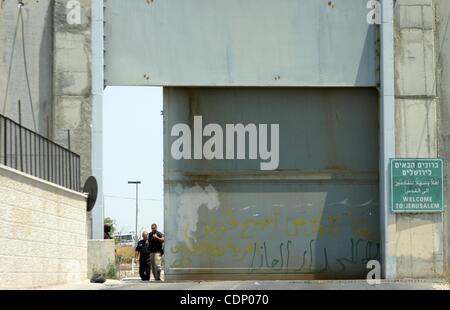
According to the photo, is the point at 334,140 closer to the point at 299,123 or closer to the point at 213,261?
the point at 299,123

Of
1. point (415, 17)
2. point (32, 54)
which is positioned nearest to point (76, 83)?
point (32, 54)

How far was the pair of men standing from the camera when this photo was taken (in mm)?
34344

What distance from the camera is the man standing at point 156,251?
3431 centimetres

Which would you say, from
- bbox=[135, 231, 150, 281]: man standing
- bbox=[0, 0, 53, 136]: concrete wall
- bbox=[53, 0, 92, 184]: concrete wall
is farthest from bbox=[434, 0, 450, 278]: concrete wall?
bbox=[0, 0, 53, 136]: concrete wall

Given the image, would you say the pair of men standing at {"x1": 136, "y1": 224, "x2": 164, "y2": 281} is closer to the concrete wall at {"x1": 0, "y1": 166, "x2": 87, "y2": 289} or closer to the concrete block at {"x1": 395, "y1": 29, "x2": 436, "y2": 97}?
the concrete wall at {"x1": 0, "y1": 166, "x2": 87, "y2": 289}

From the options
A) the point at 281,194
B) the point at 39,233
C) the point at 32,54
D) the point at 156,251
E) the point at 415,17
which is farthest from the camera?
the point at 156,251

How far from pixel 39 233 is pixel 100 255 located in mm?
6079

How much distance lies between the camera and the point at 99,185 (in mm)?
32625

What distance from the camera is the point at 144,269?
3497cm

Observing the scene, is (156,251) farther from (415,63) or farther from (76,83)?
(415,63)

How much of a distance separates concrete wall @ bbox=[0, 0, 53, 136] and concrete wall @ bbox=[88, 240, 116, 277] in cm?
379
